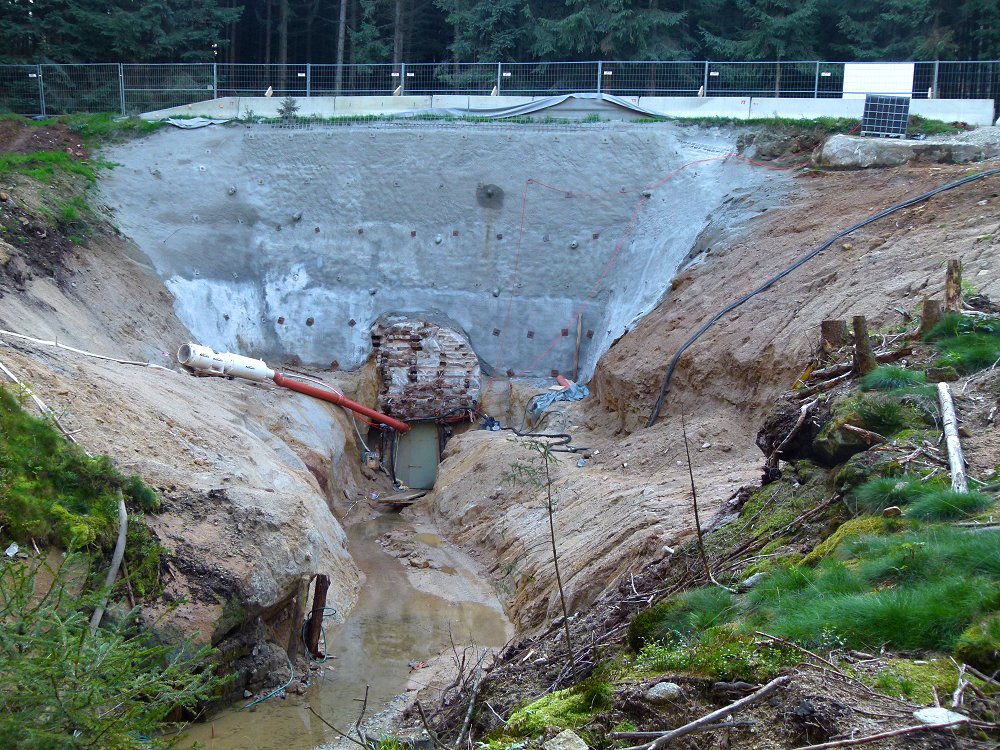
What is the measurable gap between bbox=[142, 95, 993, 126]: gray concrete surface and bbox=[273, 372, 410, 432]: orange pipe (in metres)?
8.86

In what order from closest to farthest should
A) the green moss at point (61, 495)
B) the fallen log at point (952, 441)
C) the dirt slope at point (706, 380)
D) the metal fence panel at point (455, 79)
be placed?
the fallen log at point (952, 441) → the green moss at point (61, 495) → the dirt slope at point (706, 380) → the metal fence panel at point (455, 79)

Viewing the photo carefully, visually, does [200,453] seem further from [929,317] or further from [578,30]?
[578,30]

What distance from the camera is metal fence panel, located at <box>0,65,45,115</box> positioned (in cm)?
2623

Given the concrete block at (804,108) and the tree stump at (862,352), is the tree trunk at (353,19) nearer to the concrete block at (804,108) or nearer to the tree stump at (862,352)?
the concrete block at (804,108)

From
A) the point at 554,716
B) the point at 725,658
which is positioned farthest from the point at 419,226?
the point at 725,658

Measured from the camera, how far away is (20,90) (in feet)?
86.8

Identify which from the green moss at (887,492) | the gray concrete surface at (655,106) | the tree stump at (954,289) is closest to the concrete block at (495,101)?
the gray concrete surface at (655,106)

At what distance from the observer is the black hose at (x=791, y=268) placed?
16062mm

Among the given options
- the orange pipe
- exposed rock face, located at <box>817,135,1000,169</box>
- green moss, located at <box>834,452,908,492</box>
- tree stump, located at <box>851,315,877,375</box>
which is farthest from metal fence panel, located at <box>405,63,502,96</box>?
green moss, located at <box>834,452,908,492</box>

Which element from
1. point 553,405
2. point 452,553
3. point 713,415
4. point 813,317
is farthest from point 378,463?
point 813,317

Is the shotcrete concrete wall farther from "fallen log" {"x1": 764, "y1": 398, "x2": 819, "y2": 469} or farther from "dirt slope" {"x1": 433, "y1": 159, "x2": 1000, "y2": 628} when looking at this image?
"fallen log" {"x1": 764, "y1": 398, "x2": 819, "y2": 469}

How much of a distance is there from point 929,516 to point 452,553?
10414 millimetres

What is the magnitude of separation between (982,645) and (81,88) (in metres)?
27.0

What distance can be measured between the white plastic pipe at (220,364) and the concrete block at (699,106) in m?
11.9
